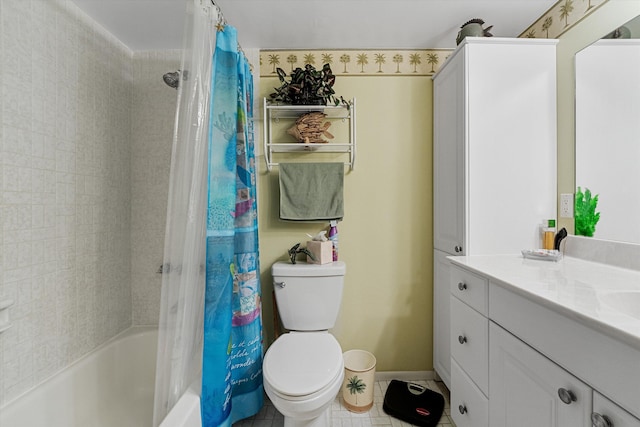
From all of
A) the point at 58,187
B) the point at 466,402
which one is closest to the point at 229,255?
the point at 58,187

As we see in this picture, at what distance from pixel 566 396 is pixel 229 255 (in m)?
1.13

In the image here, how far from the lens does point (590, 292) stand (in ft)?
2.62

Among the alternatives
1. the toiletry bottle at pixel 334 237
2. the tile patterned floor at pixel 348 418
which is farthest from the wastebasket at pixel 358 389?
the toiletry bottle at pixel 334 237

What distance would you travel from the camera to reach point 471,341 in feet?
3.68

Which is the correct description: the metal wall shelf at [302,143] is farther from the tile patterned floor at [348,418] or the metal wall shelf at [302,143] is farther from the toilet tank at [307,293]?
the tile patterned floor at [348,418]

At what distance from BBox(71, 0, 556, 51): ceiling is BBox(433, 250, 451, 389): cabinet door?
4.24ft

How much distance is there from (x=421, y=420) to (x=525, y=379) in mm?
832

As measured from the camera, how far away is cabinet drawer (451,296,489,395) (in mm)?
1031

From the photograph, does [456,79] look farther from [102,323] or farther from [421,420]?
[102,323]

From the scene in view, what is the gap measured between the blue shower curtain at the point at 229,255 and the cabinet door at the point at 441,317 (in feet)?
3.44

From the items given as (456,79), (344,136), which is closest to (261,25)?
(344,136)

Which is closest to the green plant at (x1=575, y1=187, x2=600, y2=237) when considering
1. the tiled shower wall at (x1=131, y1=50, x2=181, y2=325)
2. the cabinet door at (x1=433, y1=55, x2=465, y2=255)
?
the cabinet door at (x1=433, y1=55, x2=465, y2=255)

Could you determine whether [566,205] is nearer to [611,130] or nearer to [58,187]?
[611,130]

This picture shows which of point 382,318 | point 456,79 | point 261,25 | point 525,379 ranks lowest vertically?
point 382,318
